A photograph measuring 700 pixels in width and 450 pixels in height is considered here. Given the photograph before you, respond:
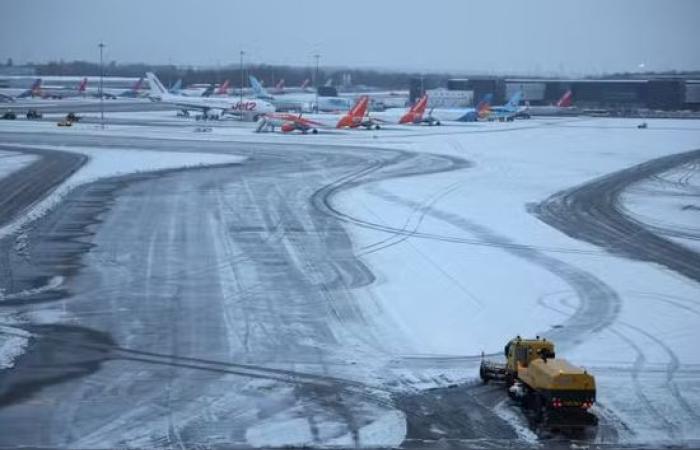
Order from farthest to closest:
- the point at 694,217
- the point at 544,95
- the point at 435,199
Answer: the point at 544,95, the point at 435,199, the point at 694,217

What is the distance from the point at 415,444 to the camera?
13594mm

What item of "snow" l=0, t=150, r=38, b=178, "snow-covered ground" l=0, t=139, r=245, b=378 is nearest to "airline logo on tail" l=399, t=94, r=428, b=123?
"snow-covered ground" l=0, t=139, r=245, b=378

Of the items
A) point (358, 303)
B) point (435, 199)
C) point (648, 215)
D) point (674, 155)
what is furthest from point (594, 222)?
point (674, 155)

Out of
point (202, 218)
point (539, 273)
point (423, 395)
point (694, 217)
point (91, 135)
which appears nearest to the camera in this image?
point (423, 395)

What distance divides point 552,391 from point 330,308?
9.00 meters

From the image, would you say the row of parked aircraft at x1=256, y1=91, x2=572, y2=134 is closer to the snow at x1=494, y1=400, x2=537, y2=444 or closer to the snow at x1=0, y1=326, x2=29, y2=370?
the snow at x1=0, y1=326, x2=29, y2=370

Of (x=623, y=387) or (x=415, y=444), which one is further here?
(x=623, y=387)

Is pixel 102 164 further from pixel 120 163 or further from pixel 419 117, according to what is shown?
pixel 419 117

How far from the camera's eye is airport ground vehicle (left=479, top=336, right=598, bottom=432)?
1433 cm

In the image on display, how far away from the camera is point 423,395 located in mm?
16312

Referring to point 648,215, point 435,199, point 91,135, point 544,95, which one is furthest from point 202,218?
point 544,95

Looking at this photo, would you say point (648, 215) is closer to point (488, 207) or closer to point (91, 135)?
point (488, 207)

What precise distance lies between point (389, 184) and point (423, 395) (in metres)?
30.5

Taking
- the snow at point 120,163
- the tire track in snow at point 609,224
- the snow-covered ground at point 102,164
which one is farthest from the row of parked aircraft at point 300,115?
the tire track in snow at point 609,224
